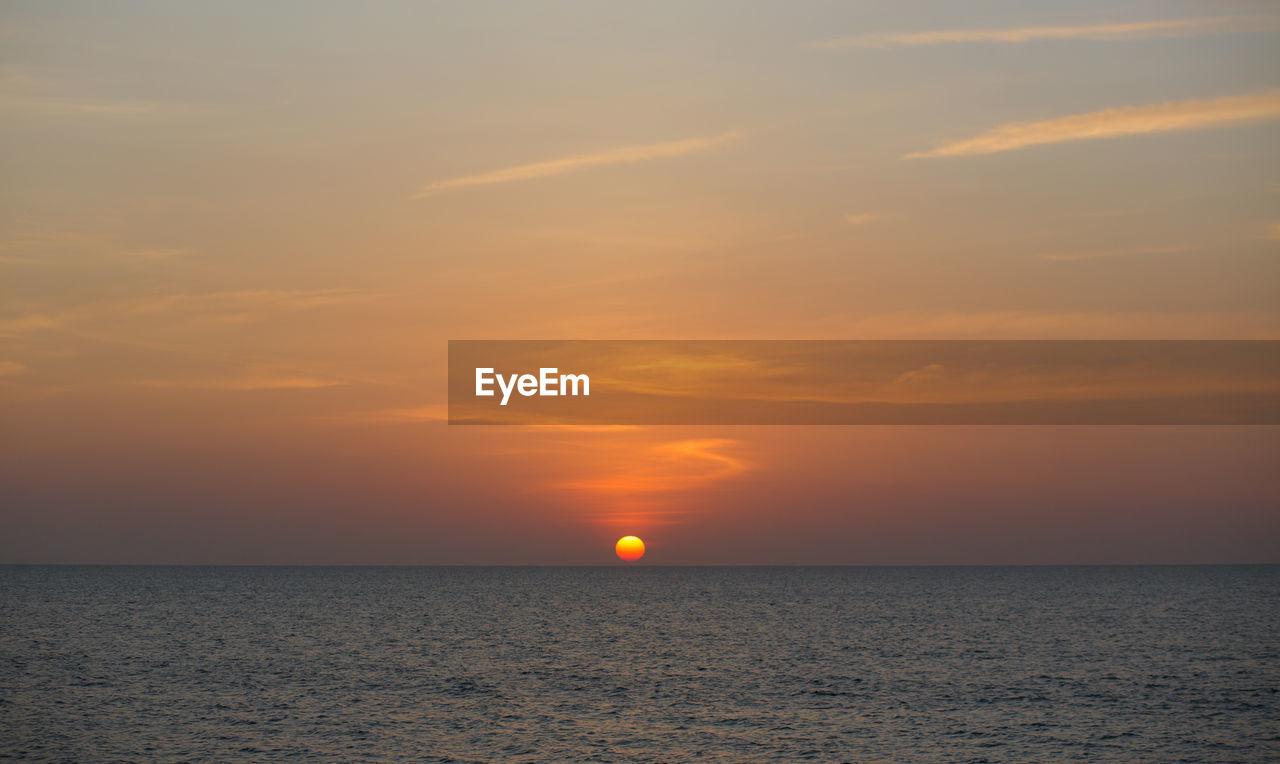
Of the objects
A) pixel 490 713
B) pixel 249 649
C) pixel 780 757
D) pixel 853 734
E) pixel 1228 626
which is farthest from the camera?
pixel 1228 626

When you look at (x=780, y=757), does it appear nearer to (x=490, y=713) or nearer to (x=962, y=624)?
(x=490, y=713)

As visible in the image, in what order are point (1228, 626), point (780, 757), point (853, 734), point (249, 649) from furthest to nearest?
point (1228, 626), point (249, 649), point (853, 734), point (780, 757)

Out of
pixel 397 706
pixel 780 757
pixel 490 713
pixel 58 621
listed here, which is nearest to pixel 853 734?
pixel 780 757

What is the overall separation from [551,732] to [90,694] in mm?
37712

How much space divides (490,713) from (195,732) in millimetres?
17624

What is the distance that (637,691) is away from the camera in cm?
7906

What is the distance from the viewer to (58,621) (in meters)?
149

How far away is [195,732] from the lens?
63.8 m

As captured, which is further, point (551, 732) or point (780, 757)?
point (551, 732)

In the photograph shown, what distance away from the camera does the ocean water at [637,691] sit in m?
59.8

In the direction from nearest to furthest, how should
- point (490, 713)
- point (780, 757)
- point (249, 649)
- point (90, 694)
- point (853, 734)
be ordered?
1. point (780, 757)
2. point (853, 734)
3. point (490, 713)
4. point (90, 694)
5. point (249, 649)

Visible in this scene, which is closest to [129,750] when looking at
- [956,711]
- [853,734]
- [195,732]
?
[195,732]

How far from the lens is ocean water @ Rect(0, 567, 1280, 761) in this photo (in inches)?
2354

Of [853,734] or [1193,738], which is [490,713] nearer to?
[853,734]
